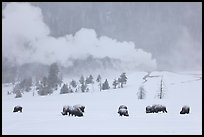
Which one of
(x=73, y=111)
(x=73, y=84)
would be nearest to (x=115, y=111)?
(x=73, y=111)

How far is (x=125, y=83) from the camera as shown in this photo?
103 meters

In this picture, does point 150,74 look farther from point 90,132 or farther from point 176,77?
point 90,132

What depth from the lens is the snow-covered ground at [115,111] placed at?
2145 centimetres

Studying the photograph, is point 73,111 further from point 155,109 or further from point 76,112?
point 155,109

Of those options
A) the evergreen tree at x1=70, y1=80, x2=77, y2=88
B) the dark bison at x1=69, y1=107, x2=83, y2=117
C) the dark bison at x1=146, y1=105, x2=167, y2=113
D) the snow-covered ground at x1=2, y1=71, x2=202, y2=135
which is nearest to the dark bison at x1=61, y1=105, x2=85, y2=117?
the dark bison at x1=69, y1=107, x2=83, y2=117

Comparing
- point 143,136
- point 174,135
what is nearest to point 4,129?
point 143,136

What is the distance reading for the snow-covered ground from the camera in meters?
21.5

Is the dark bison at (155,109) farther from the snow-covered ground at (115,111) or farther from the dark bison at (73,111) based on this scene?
the dark bison at (73,111)

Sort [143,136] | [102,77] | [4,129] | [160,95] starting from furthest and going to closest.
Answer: [102,77] → [160,95] → [4,129] → [143,136]

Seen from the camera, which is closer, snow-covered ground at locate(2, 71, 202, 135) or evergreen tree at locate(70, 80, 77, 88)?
snow-covered ground at locate(2, 71, 202, 135)

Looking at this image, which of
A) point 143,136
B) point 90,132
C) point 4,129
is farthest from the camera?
point 4,129

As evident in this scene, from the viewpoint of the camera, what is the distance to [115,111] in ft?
131

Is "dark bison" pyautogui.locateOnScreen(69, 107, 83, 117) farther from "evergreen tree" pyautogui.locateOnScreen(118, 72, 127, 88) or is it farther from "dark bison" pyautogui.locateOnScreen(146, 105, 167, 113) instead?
"evergreen tree" pyautogui.locateOnScreen(118, 72, 127, 88)

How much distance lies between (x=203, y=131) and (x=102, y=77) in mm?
91465
